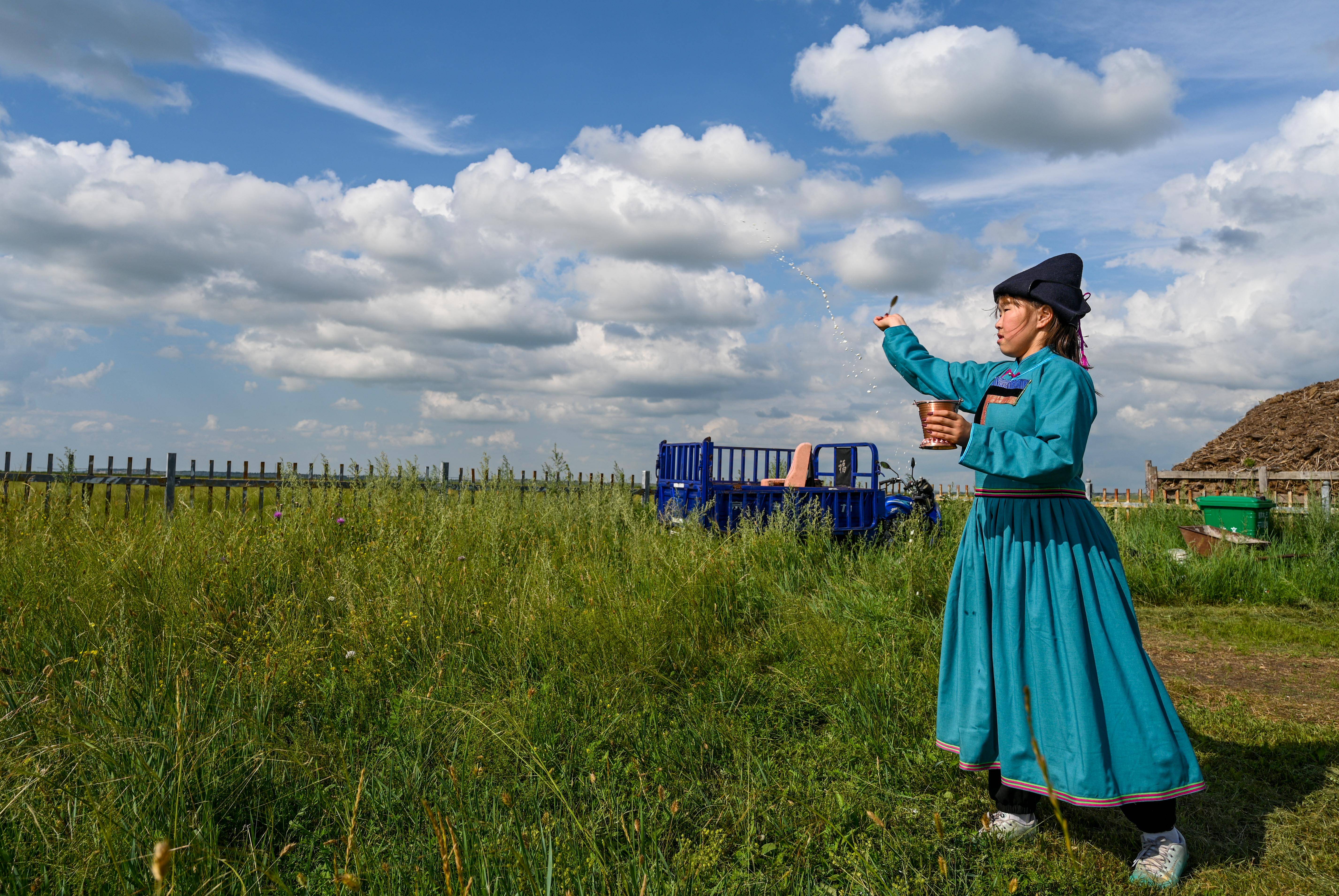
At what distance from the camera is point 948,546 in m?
7.01

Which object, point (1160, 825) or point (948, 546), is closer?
point (1160, 825)

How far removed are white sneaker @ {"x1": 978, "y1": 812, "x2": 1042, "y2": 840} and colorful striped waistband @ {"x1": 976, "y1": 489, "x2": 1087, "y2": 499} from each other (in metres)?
1.19

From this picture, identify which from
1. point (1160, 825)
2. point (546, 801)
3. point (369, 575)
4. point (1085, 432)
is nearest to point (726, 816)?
point (546, 801)

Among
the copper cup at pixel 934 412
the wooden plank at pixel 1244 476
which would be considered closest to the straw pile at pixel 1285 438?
the wooden plank at pixel 1244 476

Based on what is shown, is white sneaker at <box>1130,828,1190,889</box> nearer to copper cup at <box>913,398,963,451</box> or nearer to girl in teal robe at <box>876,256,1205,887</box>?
girl in teal robe at <box>876,256,1205,887</box>

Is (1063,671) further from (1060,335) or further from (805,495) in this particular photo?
(805,495)

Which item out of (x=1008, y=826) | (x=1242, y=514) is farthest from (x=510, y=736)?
(x=1242, y=514)

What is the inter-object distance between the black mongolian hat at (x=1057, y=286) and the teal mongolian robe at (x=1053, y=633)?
179 millimetres

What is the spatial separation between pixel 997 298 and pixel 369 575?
388cm

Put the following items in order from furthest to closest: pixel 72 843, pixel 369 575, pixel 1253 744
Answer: pixel 369 575, pixel 1253 744, pixel 72 843

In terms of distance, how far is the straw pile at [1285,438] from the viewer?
70.0 ft

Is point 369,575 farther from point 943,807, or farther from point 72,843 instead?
point 943,807

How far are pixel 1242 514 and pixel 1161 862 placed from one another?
1047cm

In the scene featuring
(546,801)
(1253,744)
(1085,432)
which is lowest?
(1253,744)
